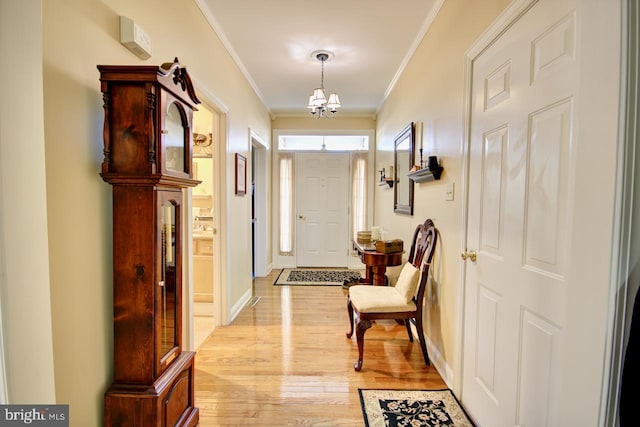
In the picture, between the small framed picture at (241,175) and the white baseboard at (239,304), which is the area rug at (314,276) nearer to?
the white baseboard at (239,304)

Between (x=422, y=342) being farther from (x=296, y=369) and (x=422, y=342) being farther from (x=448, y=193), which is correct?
(x=448, y=193)

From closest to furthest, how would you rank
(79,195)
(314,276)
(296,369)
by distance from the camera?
(79,195) → (296,369) → (314,276)

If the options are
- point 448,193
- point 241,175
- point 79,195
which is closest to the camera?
point 79,195

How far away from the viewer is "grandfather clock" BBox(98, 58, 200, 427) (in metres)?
1.19

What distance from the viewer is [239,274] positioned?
338 centimetres

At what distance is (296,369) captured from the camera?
2.21m

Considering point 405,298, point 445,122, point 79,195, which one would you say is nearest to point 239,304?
point 405,298

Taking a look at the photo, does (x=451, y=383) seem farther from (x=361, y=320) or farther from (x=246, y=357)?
(x=246, y=357)

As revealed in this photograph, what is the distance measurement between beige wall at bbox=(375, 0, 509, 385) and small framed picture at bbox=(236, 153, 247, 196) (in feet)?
6.03

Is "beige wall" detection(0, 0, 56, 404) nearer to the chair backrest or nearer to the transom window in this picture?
the chair backrest

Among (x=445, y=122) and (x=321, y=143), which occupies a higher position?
(x=321, y=143)

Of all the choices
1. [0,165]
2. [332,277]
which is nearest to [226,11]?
[0,165]

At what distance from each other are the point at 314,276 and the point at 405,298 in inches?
105

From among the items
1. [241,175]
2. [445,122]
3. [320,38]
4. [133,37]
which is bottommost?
[241,175]
